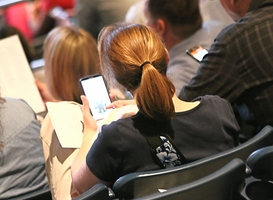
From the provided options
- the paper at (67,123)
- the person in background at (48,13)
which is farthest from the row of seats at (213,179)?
the person in background at (48,13)

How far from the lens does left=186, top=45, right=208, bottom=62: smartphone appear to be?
2.10 metres

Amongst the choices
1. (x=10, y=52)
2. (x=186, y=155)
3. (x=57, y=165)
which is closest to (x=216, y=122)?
(x=186, y=155)

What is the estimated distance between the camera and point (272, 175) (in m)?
1.43

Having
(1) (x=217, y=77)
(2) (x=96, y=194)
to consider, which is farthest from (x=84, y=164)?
(1) (x=217, y=77)

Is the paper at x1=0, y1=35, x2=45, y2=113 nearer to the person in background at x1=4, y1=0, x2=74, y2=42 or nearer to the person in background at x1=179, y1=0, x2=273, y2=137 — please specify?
the person in background at x1=179, y1=0, x2=273, y2=137

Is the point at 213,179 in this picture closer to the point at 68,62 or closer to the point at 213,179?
the point at 213,179

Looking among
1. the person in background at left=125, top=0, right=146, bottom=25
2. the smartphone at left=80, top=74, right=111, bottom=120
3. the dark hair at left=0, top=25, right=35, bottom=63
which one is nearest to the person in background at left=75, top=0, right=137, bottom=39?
the person in background at left=125, top=0, right=146, bottom=25

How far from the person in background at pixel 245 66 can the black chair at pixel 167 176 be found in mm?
441

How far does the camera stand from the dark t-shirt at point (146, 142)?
4.50 feet

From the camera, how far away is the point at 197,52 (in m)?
2.12

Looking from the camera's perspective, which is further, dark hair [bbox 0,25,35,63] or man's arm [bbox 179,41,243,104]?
dark hair [bbox 0,25,35,63]

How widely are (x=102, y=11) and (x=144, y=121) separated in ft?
6.40

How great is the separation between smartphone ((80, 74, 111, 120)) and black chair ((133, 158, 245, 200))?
539 millimetres

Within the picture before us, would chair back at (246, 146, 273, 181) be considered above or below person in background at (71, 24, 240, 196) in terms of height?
below
